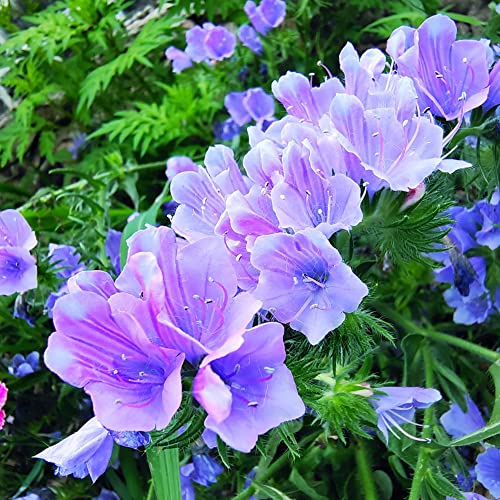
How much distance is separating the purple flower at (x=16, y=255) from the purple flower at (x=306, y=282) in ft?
1.61

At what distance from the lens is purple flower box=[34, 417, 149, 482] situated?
0.58 m

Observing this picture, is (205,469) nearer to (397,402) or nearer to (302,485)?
(302,485)

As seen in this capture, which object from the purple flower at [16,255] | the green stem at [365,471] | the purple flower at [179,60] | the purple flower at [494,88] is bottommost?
the green stem at [365,471]

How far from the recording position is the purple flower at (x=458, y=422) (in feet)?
2.86

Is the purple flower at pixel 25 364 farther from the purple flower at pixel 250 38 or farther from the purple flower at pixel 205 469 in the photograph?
the purple flower at pixel 250 38

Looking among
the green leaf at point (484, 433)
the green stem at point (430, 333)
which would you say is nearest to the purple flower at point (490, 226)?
the green stem at point (430, 333)

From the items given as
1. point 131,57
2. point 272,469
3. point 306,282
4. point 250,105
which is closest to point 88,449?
point 306,282

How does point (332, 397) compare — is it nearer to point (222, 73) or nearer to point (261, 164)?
point (261, 164)

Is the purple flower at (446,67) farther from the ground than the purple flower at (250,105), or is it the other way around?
the purple flower at (446,67)

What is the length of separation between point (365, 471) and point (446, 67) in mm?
508

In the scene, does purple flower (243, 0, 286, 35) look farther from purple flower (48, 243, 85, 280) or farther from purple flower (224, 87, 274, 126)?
purple flower (48, 243, 85, 280)

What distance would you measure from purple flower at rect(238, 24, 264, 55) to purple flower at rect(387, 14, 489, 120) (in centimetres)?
81

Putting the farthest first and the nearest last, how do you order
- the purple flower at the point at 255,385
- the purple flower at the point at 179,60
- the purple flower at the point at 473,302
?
the purple flower at the point at 179,60, the purple flower at the point at 473,302, the purple flower at the point at 255,385

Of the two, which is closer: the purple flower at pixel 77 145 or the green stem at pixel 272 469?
the green stem at pixel 272 469
